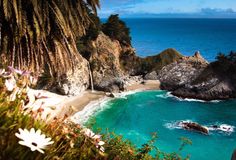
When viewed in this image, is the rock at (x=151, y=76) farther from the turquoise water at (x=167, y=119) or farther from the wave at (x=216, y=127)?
the wave at (x=216, y=127)

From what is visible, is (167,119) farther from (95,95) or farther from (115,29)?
(115,29)

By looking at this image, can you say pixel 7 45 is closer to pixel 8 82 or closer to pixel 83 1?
pixel 83 1

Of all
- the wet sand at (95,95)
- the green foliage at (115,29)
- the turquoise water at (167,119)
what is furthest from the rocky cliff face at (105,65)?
the turquoise water at (167,119)

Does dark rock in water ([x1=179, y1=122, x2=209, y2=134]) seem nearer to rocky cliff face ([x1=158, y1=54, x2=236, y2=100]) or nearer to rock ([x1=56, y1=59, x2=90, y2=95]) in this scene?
rock ([x1=56, y1=59, x2=90, y2=95])

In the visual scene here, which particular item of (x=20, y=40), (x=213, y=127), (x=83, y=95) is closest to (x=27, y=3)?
(x=20, y=40)

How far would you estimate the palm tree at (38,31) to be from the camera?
12.9m

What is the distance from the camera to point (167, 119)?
56.4m

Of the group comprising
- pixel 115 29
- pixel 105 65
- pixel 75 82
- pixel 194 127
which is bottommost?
pixel 194 127

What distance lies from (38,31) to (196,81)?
62.7 metres

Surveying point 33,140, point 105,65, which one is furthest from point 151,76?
point 33,140

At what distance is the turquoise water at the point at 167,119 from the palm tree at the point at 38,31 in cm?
2855

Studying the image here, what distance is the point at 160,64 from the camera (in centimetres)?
9388

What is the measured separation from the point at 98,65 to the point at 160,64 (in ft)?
79.7

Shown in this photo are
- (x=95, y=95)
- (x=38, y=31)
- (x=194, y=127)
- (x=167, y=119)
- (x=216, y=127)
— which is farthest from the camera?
(x=95, y=95)
